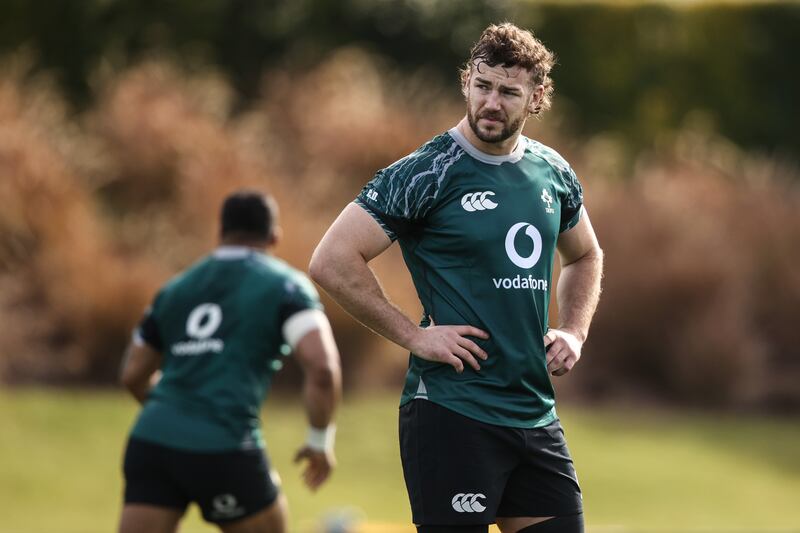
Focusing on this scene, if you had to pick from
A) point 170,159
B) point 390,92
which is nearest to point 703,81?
point 390,92

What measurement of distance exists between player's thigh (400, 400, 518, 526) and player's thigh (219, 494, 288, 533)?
1.89 metres

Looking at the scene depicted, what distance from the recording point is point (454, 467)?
4.97 m

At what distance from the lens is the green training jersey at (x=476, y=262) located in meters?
5.05

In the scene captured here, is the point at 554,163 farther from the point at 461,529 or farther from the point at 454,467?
the point at 461,529

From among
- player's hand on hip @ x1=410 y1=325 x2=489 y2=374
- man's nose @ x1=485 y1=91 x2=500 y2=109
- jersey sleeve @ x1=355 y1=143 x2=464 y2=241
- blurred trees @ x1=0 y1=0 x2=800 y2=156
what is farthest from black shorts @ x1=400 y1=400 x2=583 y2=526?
blurred trees @ x1=0 y1=0 x2=800 y2=156

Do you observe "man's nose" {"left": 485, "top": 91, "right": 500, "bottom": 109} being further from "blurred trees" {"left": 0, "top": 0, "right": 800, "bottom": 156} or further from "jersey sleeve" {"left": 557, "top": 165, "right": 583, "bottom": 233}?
"blurred trees" {"left": 0, "top": 0, "right": 800, "bottom": 156}

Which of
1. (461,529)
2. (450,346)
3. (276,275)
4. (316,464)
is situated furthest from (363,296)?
(316,464)

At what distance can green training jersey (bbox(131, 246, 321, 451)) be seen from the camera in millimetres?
6727

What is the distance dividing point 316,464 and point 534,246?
2.38 meters

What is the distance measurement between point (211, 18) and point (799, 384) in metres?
8.57

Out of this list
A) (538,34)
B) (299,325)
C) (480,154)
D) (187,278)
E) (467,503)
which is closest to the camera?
(467,503)

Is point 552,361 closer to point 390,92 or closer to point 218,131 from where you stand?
point 218,131

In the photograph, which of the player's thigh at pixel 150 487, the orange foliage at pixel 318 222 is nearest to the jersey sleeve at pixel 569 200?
the player's thigh at pixel 150 487

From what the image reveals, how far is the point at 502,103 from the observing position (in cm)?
504
